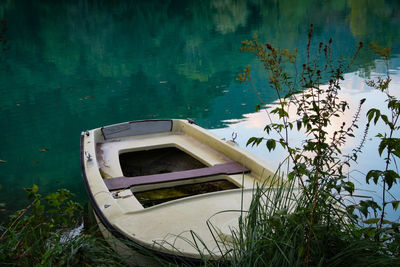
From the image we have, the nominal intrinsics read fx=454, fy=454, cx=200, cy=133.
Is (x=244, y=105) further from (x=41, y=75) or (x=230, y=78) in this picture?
(x=41, y=75)

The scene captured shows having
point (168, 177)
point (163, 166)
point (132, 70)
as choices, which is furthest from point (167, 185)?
point (132, 70)

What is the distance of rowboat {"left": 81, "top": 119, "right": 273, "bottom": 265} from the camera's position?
3.07 m

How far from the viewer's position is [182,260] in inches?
108

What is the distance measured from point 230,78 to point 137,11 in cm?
2016

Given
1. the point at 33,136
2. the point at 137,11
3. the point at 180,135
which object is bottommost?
the point at 33,136

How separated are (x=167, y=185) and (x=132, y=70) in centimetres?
1019

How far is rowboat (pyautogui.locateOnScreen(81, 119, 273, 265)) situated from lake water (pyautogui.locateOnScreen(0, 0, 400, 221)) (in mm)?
819

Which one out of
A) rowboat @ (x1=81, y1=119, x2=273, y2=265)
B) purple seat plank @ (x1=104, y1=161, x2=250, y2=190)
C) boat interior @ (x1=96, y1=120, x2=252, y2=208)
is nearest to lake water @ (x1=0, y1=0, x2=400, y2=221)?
boat interior @ (x1=96, y1=120, x2=252, y2=208)

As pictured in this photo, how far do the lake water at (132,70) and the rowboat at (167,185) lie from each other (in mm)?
819

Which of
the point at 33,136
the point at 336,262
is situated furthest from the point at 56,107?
the point at 336,262

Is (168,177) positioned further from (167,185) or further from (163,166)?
(163,166)

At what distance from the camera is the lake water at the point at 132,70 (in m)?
7.34

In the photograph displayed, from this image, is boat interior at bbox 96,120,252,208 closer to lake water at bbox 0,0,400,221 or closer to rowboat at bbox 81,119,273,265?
rowboat at bbox 81,119,273,265

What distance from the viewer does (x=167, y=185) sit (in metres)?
4.25
